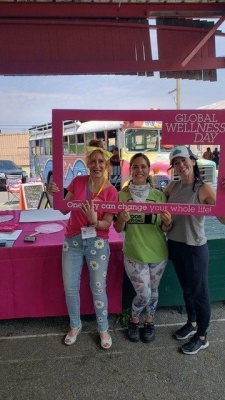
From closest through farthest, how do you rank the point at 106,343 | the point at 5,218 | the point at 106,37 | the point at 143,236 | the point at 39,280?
the point at 143,236 → the point at 106,343 → the point at 39,280 → the point at 106,37 → the point at 5,218

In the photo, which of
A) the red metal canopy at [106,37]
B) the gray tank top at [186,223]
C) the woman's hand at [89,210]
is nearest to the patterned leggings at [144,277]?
the gray tank top at [186,223]

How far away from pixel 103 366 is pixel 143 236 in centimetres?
100

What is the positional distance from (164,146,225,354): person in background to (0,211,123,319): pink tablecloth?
0.58 m

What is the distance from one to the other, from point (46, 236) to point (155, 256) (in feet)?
3.51

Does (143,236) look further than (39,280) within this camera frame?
No

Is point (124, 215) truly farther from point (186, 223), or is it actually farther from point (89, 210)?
point (186, 223)

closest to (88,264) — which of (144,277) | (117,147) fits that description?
(144,277)

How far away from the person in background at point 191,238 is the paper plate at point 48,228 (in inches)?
46.5

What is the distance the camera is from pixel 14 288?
264 centimetres

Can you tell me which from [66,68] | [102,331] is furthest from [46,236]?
[66,68]

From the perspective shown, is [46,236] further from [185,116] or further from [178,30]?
[178,30]

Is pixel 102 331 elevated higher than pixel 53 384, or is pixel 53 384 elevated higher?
pixel 102 331

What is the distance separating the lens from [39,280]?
265cm

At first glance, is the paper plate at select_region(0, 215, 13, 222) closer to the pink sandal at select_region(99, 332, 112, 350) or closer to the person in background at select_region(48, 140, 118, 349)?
the person in background at select_region(48, 140, 118, 349)
